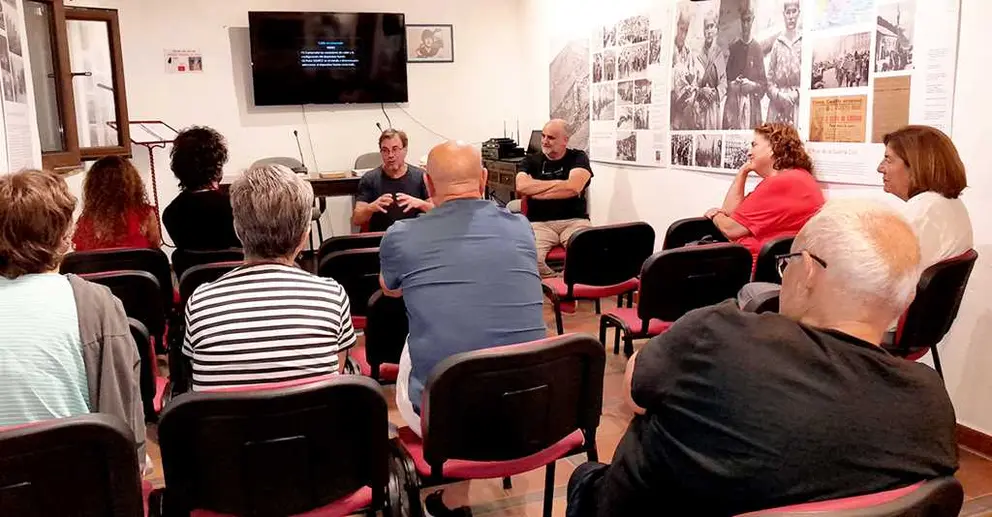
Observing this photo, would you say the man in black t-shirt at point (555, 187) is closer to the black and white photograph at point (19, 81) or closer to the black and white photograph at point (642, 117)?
the black and white photograph at point (642, 117)

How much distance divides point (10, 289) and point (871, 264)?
1.74 m

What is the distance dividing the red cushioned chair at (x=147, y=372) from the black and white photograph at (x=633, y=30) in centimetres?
422

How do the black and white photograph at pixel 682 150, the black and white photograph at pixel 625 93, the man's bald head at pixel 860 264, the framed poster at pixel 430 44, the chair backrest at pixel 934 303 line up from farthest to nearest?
the framed poster at pixel 430 44
the black and white photograph at pixel 625 93
the black and white photograph at pixel 682 150
the chair backrest at pixel 934 303
the man's bald head at pixel 860 264

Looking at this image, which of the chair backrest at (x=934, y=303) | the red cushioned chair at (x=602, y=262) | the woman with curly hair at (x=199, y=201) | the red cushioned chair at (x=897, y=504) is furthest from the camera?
the woman with curly hair at (x=199, y=201)

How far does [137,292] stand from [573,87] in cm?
464

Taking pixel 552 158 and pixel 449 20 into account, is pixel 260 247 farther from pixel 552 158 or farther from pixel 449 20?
pixel 449 20

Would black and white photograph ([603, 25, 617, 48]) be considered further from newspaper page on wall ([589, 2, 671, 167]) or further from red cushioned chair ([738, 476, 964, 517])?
red cushioned chair ([738, 476, 964, 517])

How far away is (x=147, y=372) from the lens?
2326 mm

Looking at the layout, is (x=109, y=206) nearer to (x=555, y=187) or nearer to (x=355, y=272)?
(x=355, y=272)

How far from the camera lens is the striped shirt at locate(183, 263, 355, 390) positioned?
1854 mm

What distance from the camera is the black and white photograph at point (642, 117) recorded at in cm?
552

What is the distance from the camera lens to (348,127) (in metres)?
7.51

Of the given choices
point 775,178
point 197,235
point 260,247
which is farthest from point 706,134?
point 260,247

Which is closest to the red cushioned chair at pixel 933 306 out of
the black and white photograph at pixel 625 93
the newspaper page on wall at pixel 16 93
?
the black and white photograph at pixel 625 93
